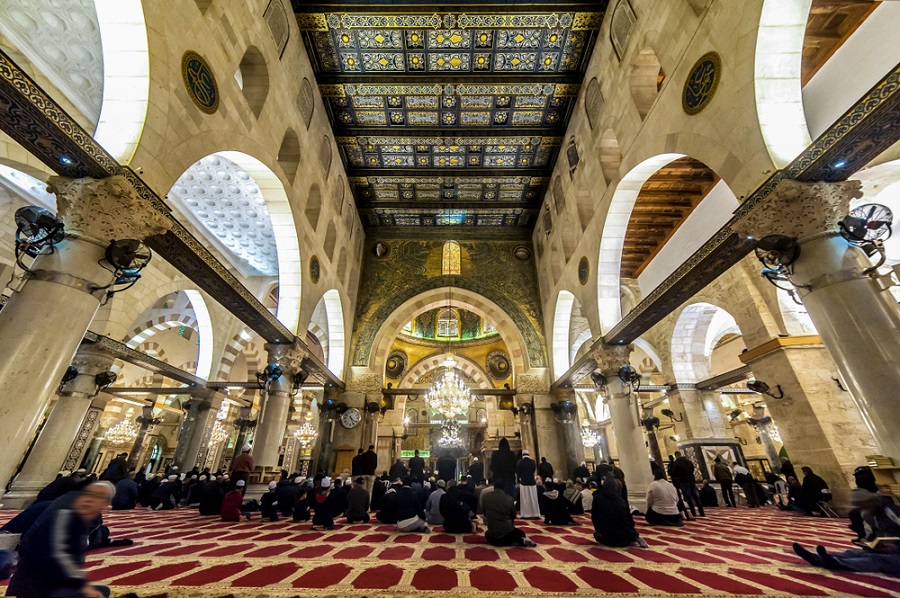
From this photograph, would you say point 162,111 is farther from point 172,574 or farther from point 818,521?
point 818,521

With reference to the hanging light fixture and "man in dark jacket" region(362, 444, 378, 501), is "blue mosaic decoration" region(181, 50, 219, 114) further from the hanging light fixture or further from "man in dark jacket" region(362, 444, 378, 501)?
the hanging light fixture

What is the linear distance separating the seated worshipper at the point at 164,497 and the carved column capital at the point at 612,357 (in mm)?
9263

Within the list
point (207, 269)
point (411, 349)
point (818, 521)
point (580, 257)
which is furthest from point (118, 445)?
point (818, 521)

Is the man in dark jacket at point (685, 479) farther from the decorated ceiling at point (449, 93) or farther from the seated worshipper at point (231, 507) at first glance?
the decorated ceiling at point (449, 93)

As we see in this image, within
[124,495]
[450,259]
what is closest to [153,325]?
[124,495]

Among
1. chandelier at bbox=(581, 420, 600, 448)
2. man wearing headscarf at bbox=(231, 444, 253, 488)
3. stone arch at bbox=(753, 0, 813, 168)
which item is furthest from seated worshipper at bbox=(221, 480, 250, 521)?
chandelier at bbox=(581, 420, 600, 448)

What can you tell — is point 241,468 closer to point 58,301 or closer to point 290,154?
point 58,301

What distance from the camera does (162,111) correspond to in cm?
393

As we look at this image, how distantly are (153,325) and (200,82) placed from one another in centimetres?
911

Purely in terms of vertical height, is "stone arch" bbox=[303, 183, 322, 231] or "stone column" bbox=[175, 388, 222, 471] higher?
"stone arch" bbox=[303, 183, 322, 231]

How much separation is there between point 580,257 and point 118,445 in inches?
779

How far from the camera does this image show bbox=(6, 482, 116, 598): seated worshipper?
5.07 ft

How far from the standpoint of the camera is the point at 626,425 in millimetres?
6863

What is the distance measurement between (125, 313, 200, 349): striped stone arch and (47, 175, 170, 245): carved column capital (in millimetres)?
8270
